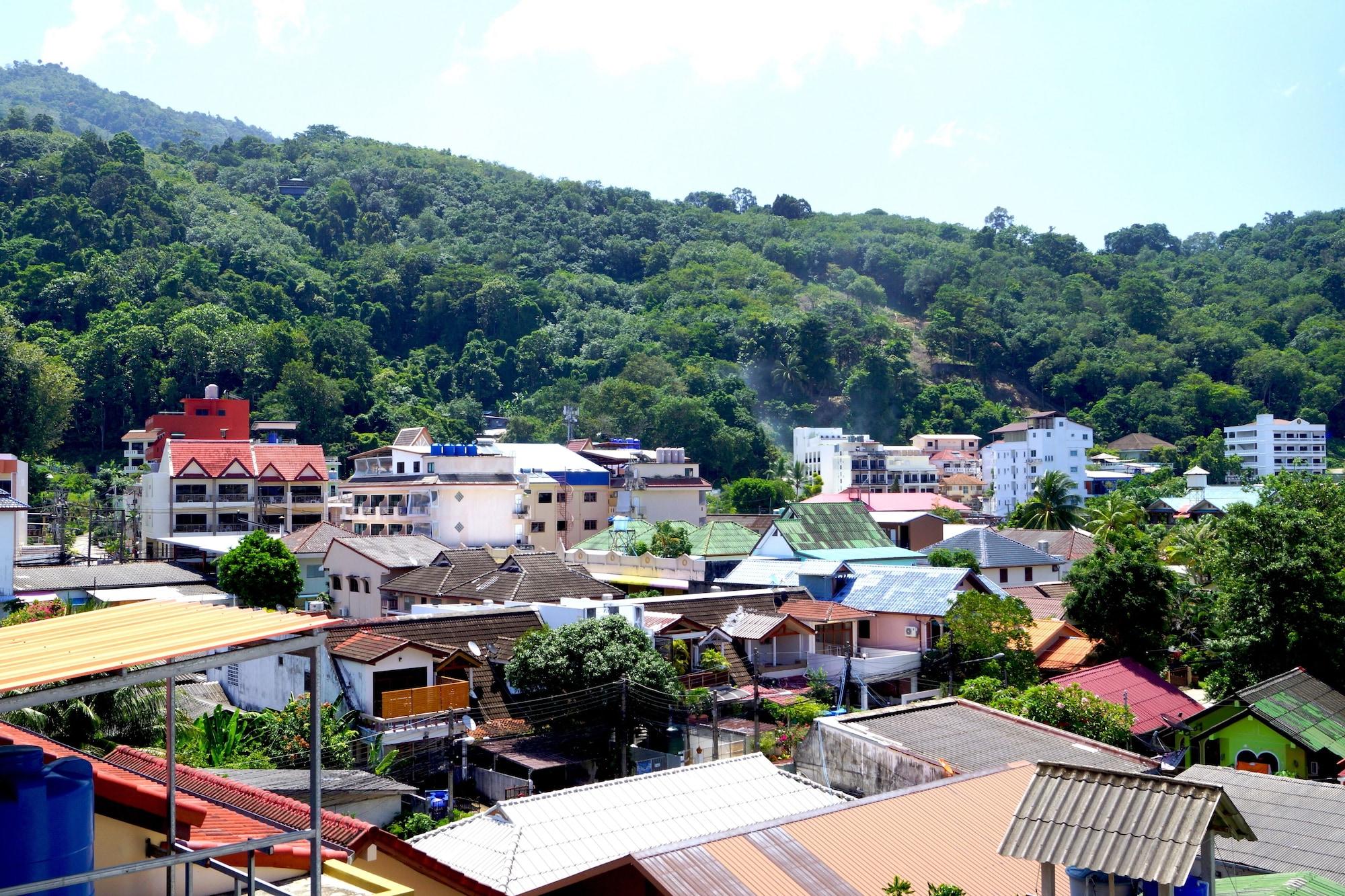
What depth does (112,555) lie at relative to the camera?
2066 inches

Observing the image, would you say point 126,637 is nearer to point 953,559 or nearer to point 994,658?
point 994,658

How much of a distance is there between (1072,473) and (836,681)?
6301 centimetres

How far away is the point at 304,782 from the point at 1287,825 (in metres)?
12.0

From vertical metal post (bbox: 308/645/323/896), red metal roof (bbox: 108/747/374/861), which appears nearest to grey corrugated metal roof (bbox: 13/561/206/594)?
red metal roof (bbox: 108/747/374/861)

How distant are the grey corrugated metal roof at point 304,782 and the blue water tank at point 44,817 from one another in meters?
8.80

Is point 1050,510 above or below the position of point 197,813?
below

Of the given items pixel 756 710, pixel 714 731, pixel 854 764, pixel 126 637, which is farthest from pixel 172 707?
pixel 756 710

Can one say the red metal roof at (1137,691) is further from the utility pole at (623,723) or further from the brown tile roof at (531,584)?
the brown tile roof at (531,584)

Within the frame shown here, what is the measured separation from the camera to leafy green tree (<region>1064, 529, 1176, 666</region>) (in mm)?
27500

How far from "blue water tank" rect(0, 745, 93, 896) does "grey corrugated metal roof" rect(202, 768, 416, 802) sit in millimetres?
8795

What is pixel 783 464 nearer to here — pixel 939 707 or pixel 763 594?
pixel 763 594

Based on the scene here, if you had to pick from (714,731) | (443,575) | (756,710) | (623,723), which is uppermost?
(443,575)

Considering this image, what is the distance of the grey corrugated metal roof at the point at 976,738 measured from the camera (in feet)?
55.5

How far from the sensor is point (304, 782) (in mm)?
13828
